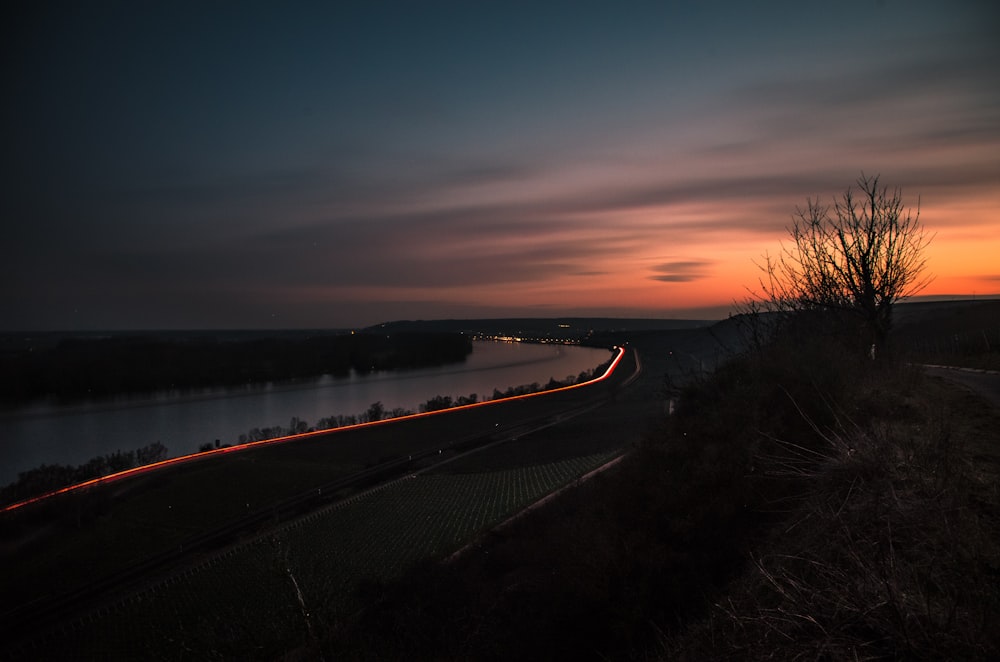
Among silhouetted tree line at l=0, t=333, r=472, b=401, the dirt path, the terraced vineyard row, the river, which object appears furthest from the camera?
silhouetted tree line at l=0, t=333, r=472, b=401

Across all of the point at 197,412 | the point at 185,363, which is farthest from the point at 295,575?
the point at 185,363

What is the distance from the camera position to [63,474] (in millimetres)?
29266

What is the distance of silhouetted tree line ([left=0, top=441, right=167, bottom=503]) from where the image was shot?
87.7ft

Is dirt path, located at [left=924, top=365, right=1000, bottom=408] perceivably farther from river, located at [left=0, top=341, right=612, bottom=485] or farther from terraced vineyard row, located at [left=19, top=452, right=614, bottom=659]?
river, located at [left=0, top=341, right=612, bottom=485]

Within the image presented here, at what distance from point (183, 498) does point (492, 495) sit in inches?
553

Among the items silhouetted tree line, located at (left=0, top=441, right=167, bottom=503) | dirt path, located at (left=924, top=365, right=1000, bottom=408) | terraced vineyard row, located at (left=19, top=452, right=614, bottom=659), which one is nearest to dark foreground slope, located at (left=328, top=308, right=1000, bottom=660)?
dirt path, located at (left=924, top=365, right=1000, bottom=408)

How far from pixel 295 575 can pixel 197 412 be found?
51224 millimetres

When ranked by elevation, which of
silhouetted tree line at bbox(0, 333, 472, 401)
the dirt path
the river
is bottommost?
the river

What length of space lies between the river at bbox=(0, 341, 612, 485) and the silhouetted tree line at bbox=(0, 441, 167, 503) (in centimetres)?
514

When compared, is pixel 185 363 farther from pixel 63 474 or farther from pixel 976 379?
pixel 976 379

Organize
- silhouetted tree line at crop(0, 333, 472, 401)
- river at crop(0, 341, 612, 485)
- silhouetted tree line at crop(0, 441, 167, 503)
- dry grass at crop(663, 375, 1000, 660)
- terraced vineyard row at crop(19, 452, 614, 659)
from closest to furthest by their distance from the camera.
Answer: dry grass at crop(663, 375, 1000, 660)
terraced vineyard row at crop(19, 452, 614, 659)
silhouetted tree line at crop(0, 441, 167, 503)
river at crop(0, 341, 612, 485)
silhouetted tree line at crop(0, 333, 472, 401)

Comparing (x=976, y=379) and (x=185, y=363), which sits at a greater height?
(x=976, y=379)

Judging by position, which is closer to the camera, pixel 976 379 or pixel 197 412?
pixel 976 379

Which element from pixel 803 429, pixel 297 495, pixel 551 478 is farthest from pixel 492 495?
pixel 803 429
